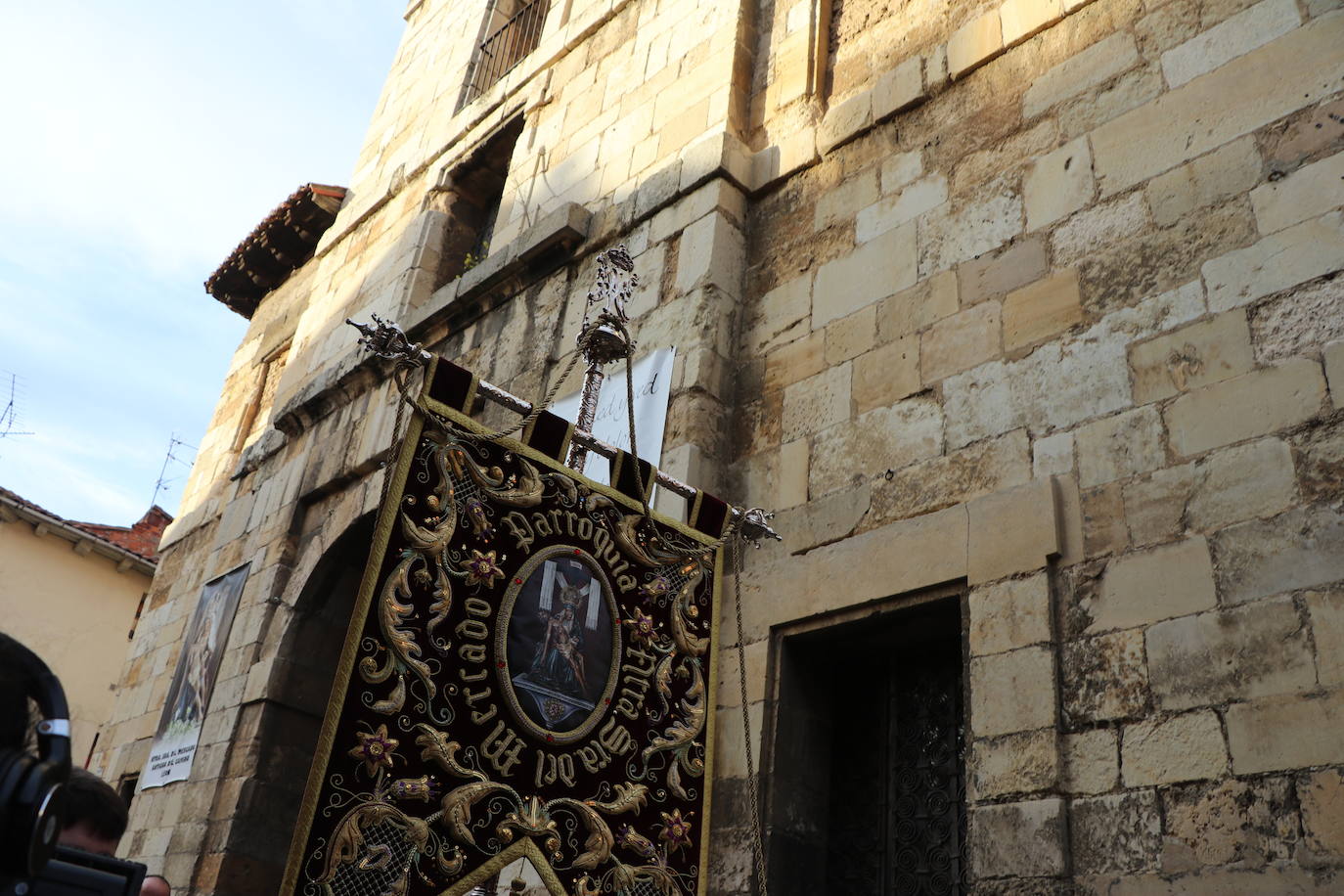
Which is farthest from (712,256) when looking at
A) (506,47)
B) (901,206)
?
(506,47)

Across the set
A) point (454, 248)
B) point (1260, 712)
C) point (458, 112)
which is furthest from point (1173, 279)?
point (458, 112)

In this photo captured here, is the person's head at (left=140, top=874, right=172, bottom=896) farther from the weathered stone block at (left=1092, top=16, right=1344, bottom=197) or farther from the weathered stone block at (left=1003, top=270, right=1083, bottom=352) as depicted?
the weathered stone block at (left=1092, top=16, right=1344, bottom=197)

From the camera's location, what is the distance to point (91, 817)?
2.18 meters

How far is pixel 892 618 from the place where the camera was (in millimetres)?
3848

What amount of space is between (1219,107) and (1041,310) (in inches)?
35.0

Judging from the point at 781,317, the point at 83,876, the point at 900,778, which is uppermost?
the point at 781,317

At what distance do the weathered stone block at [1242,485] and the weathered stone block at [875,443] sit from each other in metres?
1.00

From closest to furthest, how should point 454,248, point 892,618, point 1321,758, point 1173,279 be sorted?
1. point 1321,758
2. point 1173,279
3. point 892,618
4. point 454,248

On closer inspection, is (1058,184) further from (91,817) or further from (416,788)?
(91,817)

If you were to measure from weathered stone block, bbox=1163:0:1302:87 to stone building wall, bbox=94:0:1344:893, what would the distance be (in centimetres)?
1

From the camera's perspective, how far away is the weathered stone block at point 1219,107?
345cm

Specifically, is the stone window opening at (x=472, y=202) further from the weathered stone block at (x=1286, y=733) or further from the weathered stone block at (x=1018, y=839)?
the weathered stone block at (x=1286, y=733)

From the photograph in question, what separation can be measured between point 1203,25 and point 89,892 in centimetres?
422

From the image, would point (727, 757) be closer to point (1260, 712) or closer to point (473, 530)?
point (473, 530)
